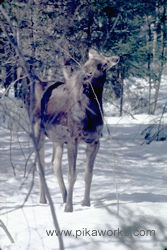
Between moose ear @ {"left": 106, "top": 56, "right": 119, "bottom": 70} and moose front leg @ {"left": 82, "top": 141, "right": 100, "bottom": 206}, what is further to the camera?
moose front leg @ {"left": 82, "top": 141, "right": 100, "bottom": 206}

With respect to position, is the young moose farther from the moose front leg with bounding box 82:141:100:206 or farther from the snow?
the snow

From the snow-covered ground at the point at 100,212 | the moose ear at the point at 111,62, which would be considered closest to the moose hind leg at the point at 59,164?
the snow-covered ground at the point at 100,212

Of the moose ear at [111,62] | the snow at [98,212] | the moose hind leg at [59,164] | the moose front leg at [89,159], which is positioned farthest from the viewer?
the moose hind leg at [59,164]

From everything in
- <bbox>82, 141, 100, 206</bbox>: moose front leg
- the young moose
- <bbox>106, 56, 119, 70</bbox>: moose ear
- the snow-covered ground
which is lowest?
the snow-covered ground

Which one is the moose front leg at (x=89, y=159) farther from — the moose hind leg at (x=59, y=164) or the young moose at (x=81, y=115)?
the moose hind leg at (x=59, y=164)

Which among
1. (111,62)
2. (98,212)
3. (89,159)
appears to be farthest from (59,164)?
(111,62)

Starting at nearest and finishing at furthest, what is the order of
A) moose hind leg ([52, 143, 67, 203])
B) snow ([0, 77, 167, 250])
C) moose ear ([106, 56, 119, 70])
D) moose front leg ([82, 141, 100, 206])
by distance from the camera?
snow ([0, 77, 167, 250])
moose ear ([106, 56, 119, 70])
moose front leg ([82, 141, 100, 206])
moose hind leg ([52, 143, 67, 203])

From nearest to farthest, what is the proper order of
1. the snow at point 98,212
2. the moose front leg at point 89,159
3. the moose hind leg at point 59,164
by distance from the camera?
the snow at point 98,212 < the moose front leg at point 89,159 < the moose hind leg at point 59,164

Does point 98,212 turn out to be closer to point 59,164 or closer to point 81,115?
point 59,164

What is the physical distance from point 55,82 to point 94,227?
2073mm

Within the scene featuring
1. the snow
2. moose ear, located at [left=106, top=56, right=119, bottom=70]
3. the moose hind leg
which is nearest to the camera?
the snow

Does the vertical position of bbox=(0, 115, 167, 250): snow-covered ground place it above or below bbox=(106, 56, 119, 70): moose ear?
below

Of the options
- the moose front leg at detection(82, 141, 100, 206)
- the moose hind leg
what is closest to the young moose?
the moose front leg at detection(82, 141, 100, 206)

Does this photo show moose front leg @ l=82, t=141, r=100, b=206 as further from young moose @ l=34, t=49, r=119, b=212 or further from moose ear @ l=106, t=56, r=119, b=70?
moose ear @ l=106, t=56, r=119, b=70
